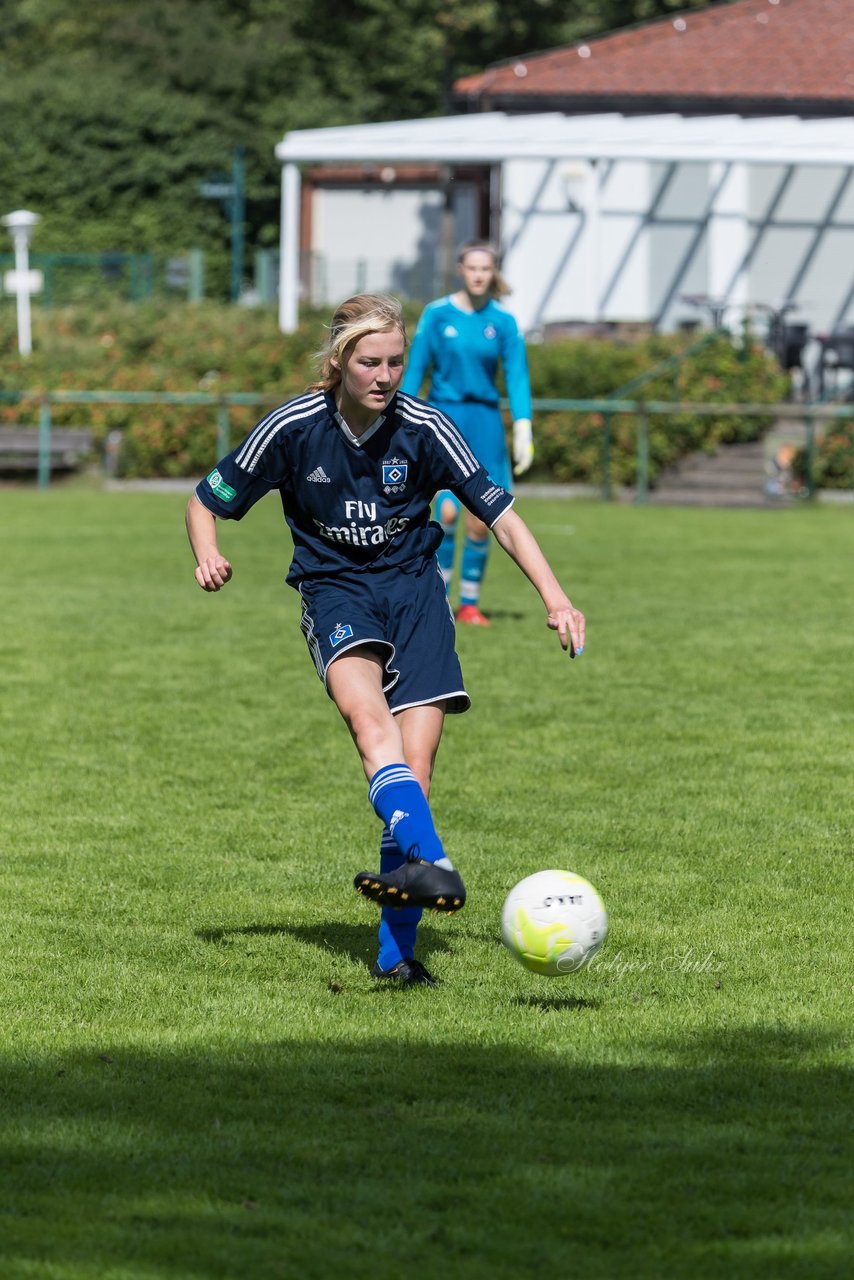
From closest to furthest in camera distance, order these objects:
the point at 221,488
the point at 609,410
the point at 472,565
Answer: the point at 221,488 → the point at 472,565 → the point at 609,410

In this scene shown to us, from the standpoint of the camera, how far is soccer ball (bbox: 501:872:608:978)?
5152 mm

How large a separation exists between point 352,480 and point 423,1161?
2.14 metres

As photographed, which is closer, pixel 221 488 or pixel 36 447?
pixel 221 488

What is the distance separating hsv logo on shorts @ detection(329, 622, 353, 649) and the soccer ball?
84 cm

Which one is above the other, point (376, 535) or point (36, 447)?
point (376, 535)

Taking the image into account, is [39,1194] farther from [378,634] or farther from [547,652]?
Answer: [547,652]

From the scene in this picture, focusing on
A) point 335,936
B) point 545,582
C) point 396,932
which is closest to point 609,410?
point 335,936

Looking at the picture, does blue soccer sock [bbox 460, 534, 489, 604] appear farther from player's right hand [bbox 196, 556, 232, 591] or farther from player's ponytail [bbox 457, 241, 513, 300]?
player's right hand [bbox 196, 556, 232, 591]

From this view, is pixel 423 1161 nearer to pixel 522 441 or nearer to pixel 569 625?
pixel 569 625

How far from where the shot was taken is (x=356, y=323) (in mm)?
5312

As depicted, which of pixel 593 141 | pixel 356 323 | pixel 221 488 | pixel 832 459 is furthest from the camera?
pixel 593 141

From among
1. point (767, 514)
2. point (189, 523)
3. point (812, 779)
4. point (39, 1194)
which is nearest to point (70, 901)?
point (189, 523)

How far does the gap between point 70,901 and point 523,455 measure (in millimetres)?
6859

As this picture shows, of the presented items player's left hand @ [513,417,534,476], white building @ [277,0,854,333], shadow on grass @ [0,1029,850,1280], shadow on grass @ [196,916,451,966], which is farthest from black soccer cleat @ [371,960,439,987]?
white building @ [277,0,854,333]
